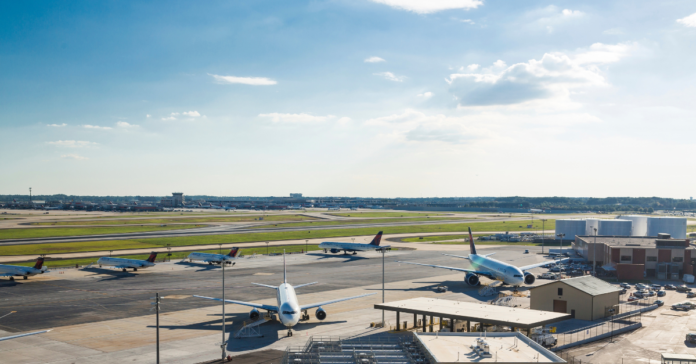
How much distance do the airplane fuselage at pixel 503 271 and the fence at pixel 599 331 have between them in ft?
54.0

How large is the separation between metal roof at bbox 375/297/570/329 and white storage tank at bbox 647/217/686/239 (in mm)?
128664

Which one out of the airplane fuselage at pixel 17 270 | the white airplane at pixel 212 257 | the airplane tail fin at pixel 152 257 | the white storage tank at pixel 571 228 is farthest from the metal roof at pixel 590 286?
the white storage tank at pixel 571 228

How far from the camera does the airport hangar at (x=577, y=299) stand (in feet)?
204

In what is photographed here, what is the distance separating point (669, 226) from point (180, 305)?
15467 cm

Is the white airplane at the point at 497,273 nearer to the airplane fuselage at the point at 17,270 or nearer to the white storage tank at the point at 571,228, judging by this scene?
the airplane fuselage at the point at 17,270

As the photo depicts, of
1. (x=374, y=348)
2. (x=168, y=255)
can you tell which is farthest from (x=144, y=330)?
(x=168, y=255)

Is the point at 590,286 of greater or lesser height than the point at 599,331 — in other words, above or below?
above

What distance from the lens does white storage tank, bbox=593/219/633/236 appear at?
15088 cm

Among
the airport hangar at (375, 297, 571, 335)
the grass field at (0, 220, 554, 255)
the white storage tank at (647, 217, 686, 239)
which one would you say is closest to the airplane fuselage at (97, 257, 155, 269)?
the grass field at (0, 220, 554, 255)

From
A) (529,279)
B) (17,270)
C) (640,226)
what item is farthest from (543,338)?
(640,226)

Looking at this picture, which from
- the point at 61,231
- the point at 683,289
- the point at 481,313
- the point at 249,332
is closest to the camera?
the point at 481,313

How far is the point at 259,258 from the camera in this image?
398 ft

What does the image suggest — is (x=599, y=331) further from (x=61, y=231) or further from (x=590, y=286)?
(x=61, y=231)

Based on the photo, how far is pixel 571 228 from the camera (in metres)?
161
